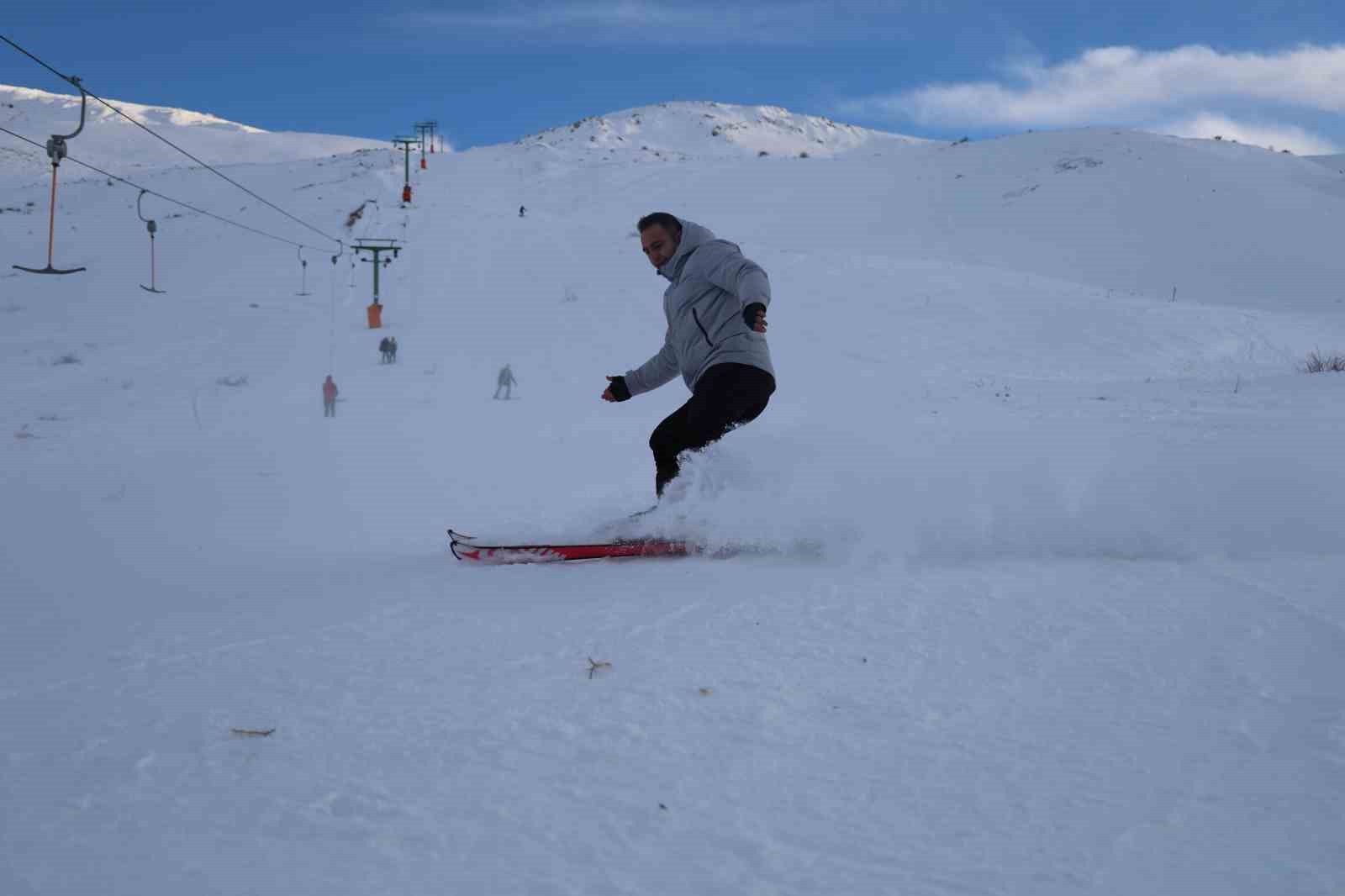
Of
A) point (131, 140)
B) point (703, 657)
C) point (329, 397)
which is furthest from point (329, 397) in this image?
point (131, 140)

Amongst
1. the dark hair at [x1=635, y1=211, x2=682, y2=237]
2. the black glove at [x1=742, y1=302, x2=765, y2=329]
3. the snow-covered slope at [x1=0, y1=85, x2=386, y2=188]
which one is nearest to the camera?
the black glove at [x1=742, y1=302, x2=765, y2=329]

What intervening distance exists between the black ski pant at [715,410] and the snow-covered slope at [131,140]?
178ft

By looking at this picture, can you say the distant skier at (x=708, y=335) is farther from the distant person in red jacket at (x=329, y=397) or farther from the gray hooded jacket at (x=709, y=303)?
the distant person in red jacket at (x=329, y=397)

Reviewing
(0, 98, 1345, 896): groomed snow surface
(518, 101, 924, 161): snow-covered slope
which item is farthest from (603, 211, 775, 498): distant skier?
(518, 101, 924, 161): snow-covered slope

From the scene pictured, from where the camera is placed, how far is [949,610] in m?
2.94

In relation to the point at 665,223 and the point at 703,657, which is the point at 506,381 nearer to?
the point at 665,223

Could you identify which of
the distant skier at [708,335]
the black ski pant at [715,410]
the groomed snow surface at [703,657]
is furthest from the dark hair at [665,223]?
the groomed snow surface at [703,657]

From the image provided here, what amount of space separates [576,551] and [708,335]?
1246 millimetres

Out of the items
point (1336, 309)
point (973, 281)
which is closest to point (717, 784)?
point (973, 281)

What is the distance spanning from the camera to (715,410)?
423 cm

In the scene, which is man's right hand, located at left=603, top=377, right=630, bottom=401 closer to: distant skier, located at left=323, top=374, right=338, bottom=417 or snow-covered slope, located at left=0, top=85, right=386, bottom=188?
distant skier, located at left=323, top=374, right=338, bottom=417

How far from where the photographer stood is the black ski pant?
167 inches

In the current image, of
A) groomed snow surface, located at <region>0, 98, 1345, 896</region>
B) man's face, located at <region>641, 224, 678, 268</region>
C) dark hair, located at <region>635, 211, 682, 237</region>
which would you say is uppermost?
dark hair, located at <region>635, 211, 682, 237</region>

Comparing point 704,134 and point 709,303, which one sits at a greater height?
point 704,134
